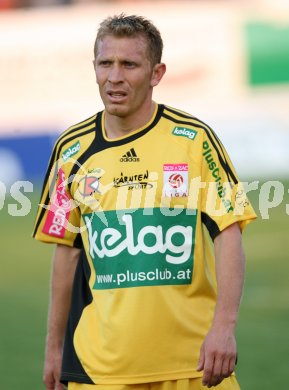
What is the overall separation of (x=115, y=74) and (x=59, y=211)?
0.65 m

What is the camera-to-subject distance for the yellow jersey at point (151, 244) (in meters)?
4.73

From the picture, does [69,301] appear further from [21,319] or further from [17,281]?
[17,281]

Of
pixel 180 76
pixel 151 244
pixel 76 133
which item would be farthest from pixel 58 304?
pixel 180 76

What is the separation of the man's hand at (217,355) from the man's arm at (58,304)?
0.75 metres

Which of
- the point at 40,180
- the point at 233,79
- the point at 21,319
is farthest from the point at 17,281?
the point at 233,79

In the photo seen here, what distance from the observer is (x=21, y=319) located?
10.8m

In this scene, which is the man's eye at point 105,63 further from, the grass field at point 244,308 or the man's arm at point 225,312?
the grass field at point 244,308

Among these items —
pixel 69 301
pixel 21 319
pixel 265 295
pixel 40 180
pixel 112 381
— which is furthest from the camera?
pixel 40 180

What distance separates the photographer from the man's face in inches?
187

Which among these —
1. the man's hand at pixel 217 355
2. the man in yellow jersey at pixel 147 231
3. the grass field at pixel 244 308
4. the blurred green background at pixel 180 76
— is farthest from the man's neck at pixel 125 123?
the blurred green background at pixel 180 76

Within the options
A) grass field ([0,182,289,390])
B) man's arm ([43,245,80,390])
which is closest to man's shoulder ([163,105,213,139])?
man's arm ([43,245,80,390])

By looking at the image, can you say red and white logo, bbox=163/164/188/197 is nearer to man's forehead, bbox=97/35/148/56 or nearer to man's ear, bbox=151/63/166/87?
man's ear, bbox=151/63/166/87

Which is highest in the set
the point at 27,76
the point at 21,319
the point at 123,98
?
the point at 27,76

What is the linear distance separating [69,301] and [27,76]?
15907mm
